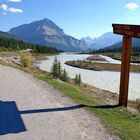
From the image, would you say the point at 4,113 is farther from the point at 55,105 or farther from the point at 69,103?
the point at 69,103

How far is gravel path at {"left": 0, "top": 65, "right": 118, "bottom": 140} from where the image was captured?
9242 millimetres

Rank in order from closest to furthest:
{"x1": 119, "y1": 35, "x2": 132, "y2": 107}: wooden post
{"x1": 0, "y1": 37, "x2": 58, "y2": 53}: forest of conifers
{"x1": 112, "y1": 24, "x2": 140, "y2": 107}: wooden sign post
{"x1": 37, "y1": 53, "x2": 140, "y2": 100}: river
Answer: {"x1": 112, "y1": 24, "x2": 140, "y2": 107}: wooden sign post → {"x1": 119, "y1": 35, "x2": 132, "y2": 107}: wooden post → {"x1": 37, "y1": 53, "x2": 140, "y2": 100}: river → {"x1": 0, "y1": 37, "x2": 58, "y2": 53}: forest of conifers

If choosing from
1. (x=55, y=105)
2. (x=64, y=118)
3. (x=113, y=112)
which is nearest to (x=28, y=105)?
(x=55, y=105)

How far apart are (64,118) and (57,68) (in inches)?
842

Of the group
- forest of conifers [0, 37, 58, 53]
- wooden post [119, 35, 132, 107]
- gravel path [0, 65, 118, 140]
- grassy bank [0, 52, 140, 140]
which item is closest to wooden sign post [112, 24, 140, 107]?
wooden post [119, 35, 132, 107]

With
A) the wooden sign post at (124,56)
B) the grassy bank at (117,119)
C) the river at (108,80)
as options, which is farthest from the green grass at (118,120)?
the river at (108,80)

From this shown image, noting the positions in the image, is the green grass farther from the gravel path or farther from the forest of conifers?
the forest of conifers

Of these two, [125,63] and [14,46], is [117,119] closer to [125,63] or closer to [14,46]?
[125,63]

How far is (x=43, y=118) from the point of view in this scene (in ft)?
36.1

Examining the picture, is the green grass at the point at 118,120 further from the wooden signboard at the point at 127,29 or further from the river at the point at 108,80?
the river at the point at 108,80

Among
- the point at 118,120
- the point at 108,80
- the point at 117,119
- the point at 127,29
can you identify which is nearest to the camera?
the point at 118,120

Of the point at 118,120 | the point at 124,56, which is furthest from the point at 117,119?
the point at 124,56

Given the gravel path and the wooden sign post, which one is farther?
the wooden sign post

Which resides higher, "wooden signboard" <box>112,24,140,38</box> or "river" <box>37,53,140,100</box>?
"wooden signboard" <box>112,24,140,38</box>
